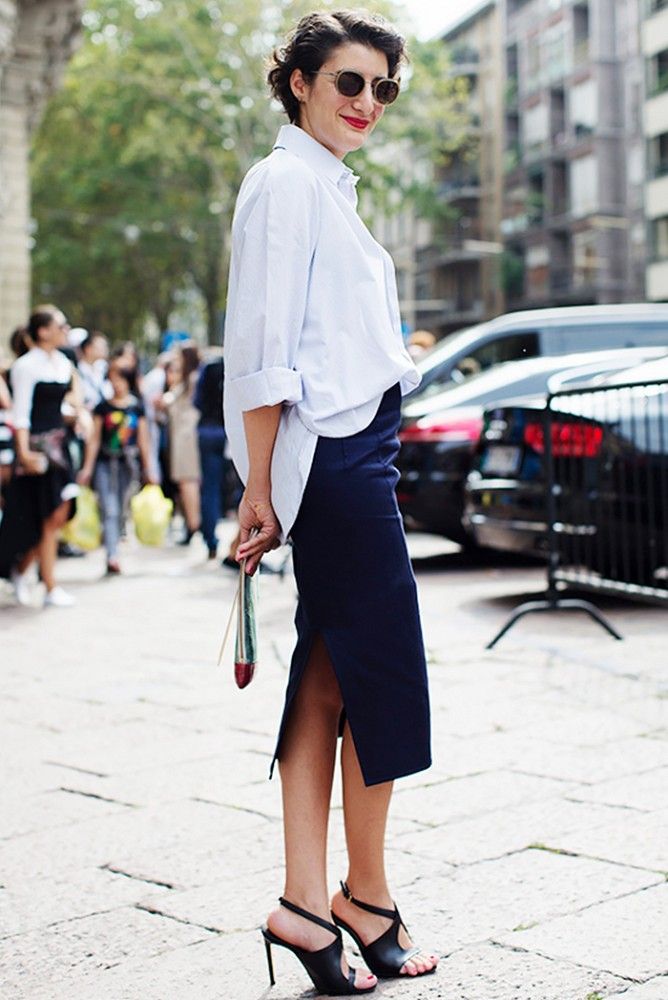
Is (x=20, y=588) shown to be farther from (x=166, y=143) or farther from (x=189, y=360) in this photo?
(x=166, y=143)

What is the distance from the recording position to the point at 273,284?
3219mm

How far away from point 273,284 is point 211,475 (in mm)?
10861

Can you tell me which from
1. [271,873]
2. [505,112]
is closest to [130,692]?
[271,873]

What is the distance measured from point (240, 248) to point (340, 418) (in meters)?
0.39

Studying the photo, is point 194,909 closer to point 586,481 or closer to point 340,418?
point 340,418

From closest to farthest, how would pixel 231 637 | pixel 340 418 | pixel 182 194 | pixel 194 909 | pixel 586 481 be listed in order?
1. pixel 340 418
2. pixel 194 909
3. pixel 586 481
4. pixel 231 637
5. pixel 182 194

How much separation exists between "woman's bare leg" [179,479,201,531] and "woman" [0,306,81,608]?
485 cm

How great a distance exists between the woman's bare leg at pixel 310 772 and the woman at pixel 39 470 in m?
7.45

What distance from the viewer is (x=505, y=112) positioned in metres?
72.0

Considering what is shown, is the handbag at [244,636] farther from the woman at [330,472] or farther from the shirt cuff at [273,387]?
the shirt cuff at [273,387]

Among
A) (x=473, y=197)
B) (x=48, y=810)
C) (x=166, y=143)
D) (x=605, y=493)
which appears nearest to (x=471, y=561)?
(x=605, y=493)

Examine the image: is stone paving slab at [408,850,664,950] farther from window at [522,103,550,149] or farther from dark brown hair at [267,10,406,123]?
window at [522,103,550,149]

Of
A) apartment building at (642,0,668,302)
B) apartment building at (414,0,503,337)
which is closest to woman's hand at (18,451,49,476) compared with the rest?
apartment building at (642,0,668,302)

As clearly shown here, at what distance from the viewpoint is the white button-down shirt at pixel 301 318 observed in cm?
322
